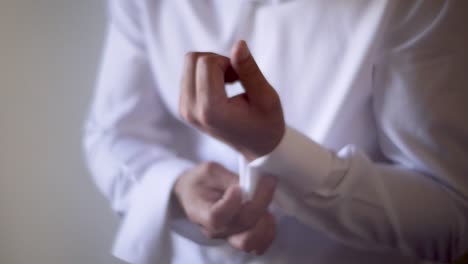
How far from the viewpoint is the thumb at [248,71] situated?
35cm

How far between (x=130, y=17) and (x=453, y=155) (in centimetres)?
40

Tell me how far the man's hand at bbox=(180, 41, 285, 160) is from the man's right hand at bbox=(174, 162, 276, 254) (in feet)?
0.23

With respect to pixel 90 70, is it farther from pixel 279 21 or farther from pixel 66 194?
pixel 279 21

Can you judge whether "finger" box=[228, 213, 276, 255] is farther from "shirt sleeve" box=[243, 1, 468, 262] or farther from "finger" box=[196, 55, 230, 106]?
"finger" box=[196, 55, 230, 106]

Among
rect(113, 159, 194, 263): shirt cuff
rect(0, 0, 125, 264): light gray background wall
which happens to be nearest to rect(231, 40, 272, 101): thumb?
rect(113, 159, 194, 263): shirt cuff

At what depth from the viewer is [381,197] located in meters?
0.44

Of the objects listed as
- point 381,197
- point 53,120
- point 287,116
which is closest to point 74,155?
point 53,120

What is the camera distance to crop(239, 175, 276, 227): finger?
1.43ft

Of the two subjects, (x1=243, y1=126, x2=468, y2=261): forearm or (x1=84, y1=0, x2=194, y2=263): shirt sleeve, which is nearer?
(x1=243, y1=126, x2=468, y2=261): forearm

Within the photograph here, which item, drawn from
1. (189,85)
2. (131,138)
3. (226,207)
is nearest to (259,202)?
(226,207)

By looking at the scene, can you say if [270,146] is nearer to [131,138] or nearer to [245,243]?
[245,243]

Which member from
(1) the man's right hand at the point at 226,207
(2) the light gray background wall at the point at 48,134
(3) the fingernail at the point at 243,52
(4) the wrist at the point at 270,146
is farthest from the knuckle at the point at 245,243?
(2) the light gray background wall at the point at 48,134

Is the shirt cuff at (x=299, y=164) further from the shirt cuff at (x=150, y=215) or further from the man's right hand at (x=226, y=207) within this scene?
the shirt cuff at (x=150, y=215)

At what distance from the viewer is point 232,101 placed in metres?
0.37
